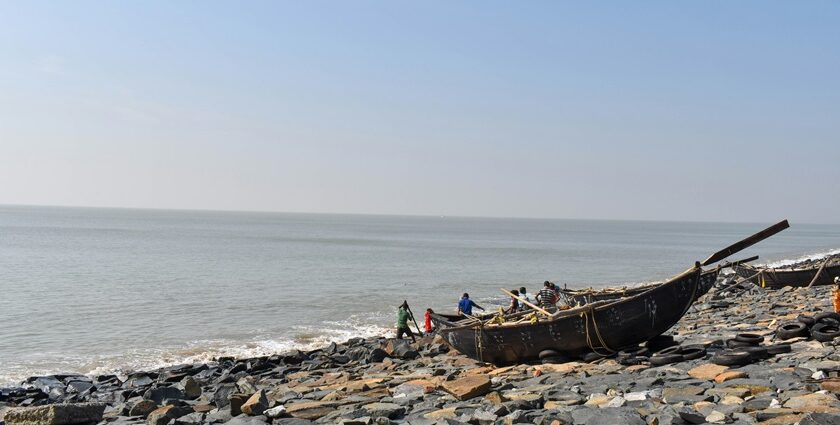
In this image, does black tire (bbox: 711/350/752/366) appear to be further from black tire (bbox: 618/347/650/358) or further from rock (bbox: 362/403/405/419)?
rock (bbox: 362/403/405/419)

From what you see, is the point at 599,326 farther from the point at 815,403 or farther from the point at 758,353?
the point at 815,403

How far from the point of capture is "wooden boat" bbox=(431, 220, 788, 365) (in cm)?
1406

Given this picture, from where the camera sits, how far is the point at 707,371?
11000mm

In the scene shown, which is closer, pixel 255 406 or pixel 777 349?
pixel 255 406

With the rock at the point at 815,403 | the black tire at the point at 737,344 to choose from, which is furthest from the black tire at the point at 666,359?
the rock at the point at 815,403

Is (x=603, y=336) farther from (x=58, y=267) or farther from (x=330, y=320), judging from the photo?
(x=58, y=267)

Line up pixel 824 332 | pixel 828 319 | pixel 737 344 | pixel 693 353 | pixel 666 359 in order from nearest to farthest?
pixel 666 359, pixel 693 353, pixel 824 332, pixel 737 344, pixel 828 319

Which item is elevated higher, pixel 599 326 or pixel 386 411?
pixel 599 326

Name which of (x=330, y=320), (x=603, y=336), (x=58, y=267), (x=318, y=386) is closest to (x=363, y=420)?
(x=318, y=386)

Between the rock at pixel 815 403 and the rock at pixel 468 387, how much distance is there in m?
4.49

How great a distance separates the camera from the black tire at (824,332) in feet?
41.9

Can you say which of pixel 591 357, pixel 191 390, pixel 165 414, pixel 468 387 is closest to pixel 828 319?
pixel 591 357

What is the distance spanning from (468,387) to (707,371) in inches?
155

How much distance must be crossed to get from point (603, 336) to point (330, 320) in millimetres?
18791
